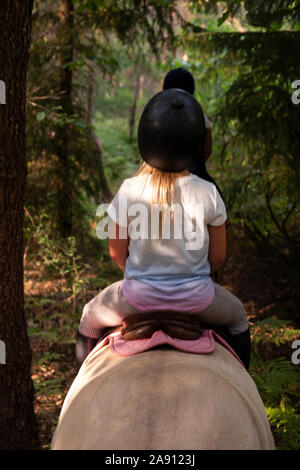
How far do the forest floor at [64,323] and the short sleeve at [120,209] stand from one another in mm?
2404

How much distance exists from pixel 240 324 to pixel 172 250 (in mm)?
688

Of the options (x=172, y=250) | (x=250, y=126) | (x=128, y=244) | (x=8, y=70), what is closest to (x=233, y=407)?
(x=172, y=250)

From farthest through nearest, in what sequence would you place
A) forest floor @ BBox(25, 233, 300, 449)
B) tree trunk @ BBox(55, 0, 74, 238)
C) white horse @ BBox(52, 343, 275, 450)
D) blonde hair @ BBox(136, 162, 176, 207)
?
tree trunk @ BBox(55, 0, 74, 238)
forest floor @ BBox(25, 233, 300, 449)
blonde hair @ BBox(136, 162, 176, 207)
white horse @ BBox(52, 343, 275, 450)

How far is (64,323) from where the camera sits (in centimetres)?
580

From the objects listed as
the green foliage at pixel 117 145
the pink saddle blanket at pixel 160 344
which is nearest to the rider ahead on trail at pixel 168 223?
the pink saddle blanket at pixel 160 344

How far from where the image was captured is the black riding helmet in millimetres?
2078

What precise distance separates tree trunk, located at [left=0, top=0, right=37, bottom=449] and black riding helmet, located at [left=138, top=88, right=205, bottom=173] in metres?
1.08

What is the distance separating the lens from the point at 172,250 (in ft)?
7.30

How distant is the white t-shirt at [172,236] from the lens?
2.21m

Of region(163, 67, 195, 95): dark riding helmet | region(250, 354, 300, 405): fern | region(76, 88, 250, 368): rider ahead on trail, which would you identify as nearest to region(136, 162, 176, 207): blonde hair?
region(76, 88, 250, 368): rider ahead on trail

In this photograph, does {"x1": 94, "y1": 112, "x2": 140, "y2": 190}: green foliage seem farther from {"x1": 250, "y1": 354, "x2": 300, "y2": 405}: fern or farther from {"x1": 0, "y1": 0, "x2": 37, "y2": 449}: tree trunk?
{"x1": 0, "y1": 0, "x2": 37, "y2": 449}: tree trunk

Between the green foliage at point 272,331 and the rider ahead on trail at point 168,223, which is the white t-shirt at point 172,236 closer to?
the rider ahead on trail at point 168,223

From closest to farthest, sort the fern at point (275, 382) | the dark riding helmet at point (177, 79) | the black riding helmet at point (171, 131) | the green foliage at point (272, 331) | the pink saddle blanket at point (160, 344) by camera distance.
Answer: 1. the pink saddle blanket at point (160, 344)
2. the black riding helmet at point (171, 131)
3. the fern at point (275, 382)
4. the dark riding helmet at point (177, 79)
5. the green foliage at point (272, 331)

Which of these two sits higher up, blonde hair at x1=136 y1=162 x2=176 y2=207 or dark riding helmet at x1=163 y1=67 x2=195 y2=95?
dark riding helmet at x1=163 y1=67 x2=195 y2=95
